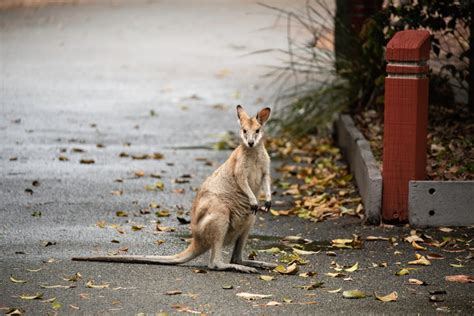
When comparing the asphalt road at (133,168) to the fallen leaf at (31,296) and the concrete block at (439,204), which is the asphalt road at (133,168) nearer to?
the fallen leaf at (31,296)

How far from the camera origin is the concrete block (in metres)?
8.98

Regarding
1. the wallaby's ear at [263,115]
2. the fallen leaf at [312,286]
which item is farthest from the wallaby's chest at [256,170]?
the fallen leaf at [312,286]

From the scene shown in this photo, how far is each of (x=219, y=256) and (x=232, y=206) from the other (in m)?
0.37

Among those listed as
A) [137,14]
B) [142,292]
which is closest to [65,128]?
[142,292]

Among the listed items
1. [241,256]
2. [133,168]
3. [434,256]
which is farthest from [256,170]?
[133,168]

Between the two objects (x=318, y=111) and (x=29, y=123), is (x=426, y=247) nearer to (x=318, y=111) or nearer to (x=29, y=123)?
(x=318, y=111)

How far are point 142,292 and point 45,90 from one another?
11142 mm

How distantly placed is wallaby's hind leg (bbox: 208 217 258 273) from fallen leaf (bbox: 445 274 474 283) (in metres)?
1.37

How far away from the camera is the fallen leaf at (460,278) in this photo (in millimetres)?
7391

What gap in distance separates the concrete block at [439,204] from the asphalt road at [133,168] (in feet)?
0.53

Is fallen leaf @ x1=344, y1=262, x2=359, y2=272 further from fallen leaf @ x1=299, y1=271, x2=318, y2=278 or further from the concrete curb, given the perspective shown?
the concrete curb

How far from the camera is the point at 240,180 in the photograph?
785cm

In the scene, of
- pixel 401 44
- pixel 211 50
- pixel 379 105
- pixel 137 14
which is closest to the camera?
pixel 401 44

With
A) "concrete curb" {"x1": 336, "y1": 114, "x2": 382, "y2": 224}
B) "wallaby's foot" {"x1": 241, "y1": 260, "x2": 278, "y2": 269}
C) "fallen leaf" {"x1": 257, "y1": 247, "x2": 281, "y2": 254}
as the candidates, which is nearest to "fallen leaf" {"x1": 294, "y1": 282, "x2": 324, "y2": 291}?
"wallaby's foot" {"x1": 241, "y1": 260, "x2": 278, "y2": 269}
